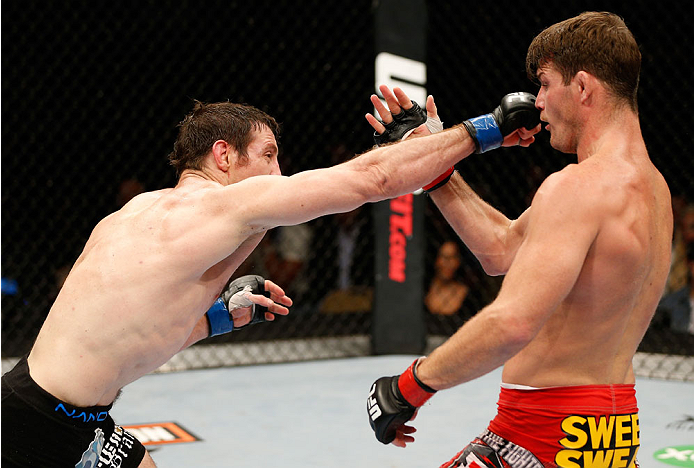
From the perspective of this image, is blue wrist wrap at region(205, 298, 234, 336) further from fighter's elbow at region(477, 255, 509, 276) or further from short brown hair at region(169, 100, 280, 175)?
fighter's elbow at region(477, 255, 509, 276)

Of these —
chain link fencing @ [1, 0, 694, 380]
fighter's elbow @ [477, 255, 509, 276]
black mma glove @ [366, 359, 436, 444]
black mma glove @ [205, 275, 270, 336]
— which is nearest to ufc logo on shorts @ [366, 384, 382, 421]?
black mma glove @ [366, 359, 436, 444]

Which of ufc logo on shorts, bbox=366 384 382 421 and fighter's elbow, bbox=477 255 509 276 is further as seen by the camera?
fighter's elbow, bbox=477 255 509 276

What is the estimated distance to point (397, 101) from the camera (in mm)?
1839

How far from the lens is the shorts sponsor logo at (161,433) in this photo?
2840mm

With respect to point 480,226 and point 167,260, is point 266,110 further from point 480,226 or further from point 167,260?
point 167,260

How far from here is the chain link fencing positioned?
4.70 metres

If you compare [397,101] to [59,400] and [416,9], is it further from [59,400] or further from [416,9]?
[416,9]

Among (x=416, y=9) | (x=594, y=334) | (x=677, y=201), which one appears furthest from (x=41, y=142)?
(x=594, y=334)

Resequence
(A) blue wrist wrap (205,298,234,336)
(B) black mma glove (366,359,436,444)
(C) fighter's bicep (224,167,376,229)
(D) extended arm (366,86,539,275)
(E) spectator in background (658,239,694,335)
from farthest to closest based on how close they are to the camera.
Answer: (E) spectator in background (658,239,694,335) → (A) blue wrist wrap (205,298,234,336) → (D) extended arm (366,86,539,275) → (C) fighter's bicep (224,167,376,229) → (B) black mma glove (366,359,436,444)

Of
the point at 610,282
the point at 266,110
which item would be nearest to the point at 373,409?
the point at 610,282

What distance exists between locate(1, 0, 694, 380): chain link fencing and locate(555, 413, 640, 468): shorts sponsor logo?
3094 millimetres

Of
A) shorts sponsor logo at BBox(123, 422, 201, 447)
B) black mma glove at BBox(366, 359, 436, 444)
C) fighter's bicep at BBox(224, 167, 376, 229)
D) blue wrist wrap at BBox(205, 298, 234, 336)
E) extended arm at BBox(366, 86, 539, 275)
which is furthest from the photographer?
shorts sponsor logo at BBox(123, 422, 201, 447)

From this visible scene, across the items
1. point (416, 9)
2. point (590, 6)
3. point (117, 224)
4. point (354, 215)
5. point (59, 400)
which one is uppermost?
point (590, 6)

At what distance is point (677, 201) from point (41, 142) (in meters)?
3.94
